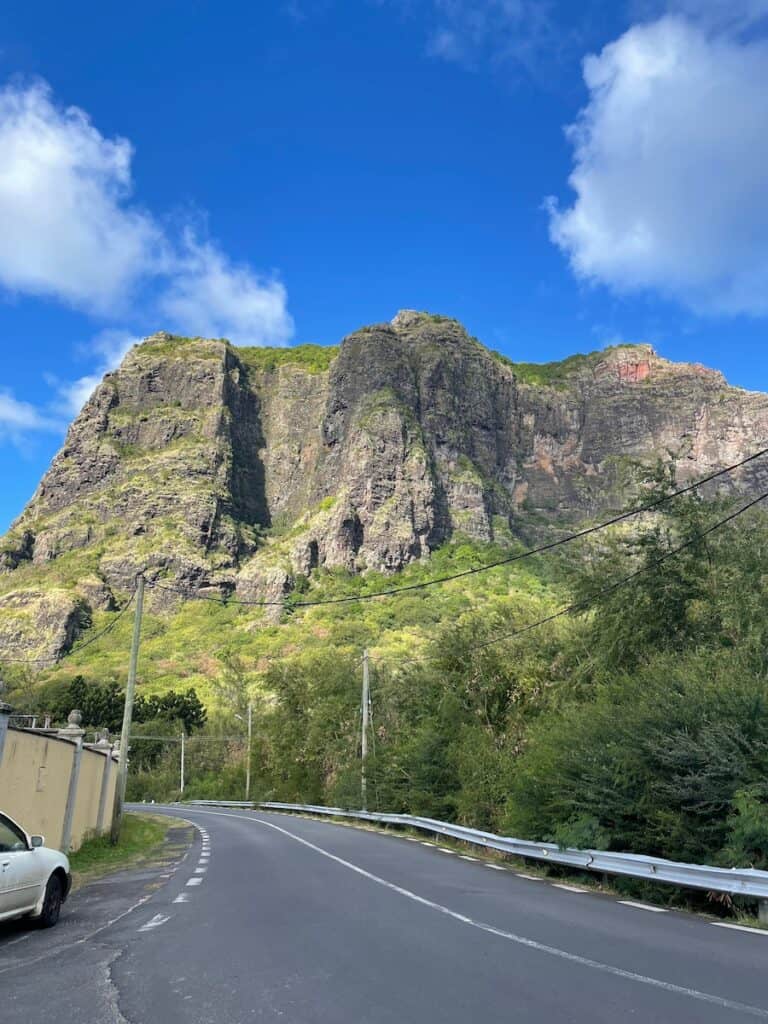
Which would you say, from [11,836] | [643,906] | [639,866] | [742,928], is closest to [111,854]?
[11,836]

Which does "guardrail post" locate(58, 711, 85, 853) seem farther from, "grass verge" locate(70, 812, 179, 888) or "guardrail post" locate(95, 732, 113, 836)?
"guardrail post" locate(95, 732, 113, 836)

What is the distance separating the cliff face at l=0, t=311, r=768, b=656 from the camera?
439ft

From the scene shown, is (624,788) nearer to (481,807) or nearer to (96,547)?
(481,807)

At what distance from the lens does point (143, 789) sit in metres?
75.4

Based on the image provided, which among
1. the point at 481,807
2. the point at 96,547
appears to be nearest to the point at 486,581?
the point at 96,547

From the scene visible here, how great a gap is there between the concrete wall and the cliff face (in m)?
104

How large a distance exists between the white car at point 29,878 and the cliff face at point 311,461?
116 metres

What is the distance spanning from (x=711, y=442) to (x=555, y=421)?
38035 millimetres

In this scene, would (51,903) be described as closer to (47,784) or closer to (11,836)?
(11,836)

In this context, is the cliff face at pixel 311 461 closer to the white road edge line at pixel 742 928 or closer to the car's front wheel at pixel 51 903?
the white road edge line at pixel 742 928

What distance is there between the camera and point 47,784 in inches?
609

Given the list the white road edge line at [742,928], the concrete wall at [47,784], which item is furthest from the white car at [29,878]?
the white road edge line at [742,928]

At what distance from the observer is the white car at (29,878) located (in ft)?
23.9

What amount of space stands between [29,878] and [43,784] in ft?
27.4
